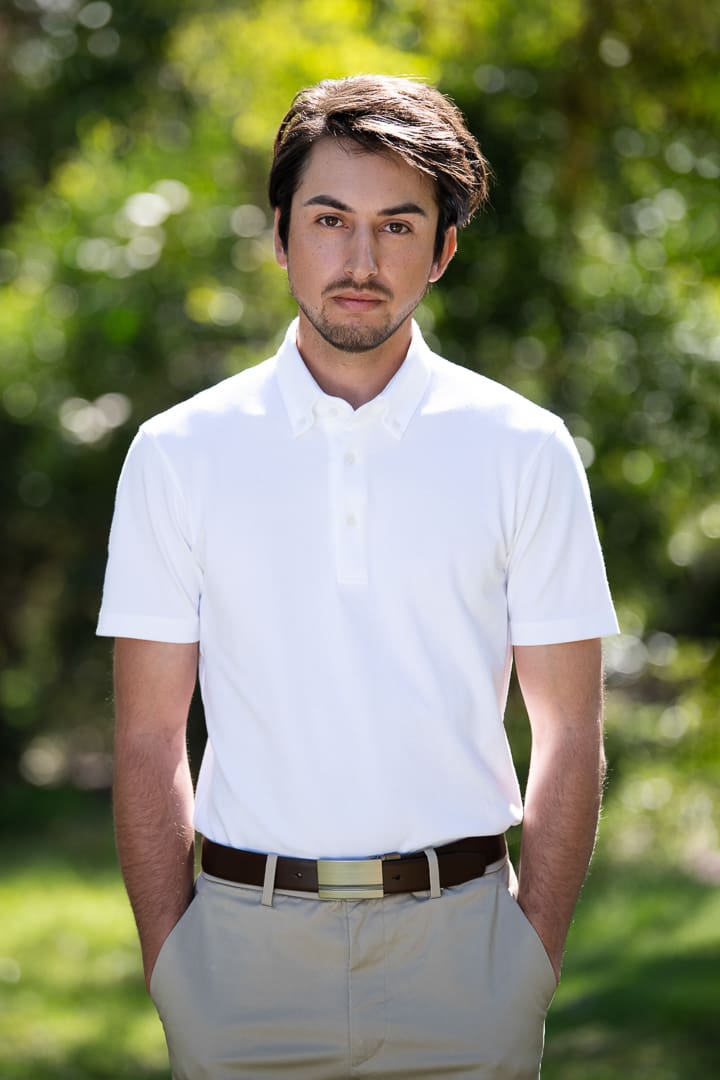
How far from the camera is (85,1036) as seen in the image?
6.30m

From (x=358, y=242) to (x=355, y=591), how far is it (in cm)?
53

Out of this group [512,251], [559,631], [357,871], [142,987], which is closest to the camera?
[357,871]

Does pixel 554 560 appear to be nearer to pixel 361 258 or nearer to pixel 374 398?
pixel 374 398

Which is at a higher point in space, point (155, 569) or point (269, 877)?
point (155, 569)

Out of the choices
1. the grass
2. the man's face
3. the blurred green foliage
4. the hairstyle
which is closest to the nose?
the man's face

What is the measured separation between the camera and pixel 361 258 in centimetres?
237

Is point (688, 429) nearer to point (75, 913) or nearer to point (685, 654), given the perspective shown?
point (685, 654)

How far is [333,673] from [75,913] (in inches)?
270

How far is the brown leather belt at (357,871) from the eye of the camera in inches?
89.0

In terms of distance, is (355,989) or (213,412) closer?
(355,989)

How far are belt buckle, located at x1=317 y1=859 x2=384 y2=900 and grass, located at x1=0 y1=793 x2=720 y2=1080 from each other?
127 inches

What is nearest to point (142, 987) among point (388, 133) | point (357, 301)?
point (357, 301)

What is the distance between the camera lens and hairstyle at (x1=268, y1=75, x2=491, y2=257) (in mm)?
2400

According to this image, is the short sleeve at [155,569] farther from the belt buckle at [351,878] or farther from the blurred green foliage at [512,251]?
the blurred green foliage at [512,251]
